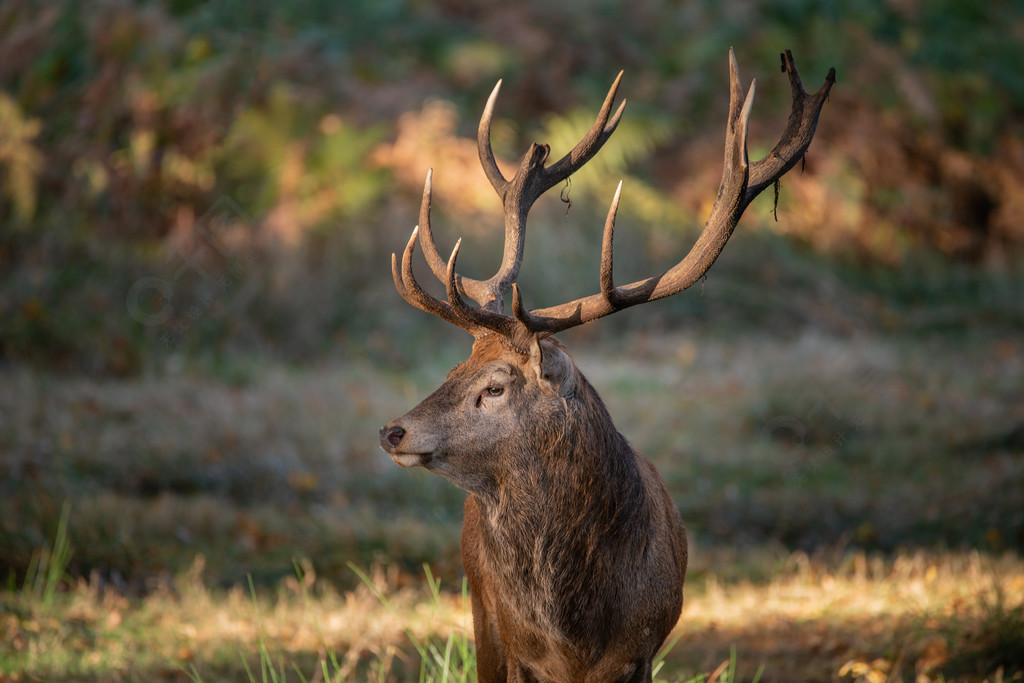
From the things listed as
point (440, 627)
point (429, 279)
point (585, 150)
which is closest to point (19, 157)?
point (429, 279)

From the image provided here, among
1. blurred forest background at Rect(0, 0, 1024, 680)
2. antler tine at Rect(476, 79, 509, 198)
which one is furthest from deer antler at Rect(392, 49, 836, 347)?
blurred forest background at Rect(0, 0, 1024, 680)

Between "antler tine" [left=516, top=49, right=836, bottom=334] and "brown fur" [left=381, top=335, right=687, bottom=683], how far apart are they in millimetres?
135

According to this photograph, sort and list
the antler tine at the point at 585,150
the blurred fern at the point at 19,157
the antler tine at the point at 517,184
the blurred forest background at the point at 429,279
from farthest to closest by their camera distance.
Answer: the blurred fern at the point at 19,157
the blurred forest background at the point at 429,279
the antler tine at the point at 585,150
the antler tine at the point at 517,184

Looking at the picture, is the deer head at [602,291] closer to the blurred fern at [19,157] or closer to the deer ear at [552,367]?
the deer ear at [552,367]

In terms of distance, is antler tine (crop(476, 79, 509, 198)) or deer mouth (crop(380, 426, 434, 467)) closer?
deer mouth (crop(380, 426, 434, 467))

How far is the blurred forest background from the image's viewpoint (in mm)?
6984

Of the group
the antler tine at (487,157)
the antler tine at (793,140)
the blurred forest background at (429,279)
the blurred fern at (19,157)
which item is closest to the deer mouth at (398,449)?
the antler tine at (487,157)

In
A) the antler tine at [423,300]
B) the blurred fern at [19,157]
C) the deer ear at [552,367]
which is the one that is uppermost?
the blurred fern at [19,157]

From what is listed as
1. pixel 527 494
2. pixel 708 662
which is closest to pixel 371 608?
pixel 708 662

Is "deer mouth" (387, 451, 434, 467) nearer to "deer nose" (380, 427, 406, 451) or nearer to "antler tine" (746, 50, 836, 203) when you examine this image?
"deer nose" (380, 427, 406, 451)

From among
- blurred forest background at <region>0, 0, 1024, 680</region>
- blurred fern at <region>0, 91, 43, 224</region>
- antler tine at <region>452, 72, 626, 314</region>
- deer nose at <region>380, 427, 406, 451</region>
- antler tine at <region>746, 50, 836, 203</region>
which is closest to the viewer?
deer nose at <region>380, 427, 406, 451</region>

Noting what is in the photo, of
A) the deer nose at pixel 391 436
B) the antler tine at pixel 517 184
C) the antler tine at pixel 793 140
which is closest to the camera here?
the deer nose at pixel 391 436

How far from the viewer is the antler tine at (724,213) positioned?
→ 3.08 metres

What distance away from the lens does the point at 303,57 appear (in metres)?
14.6
